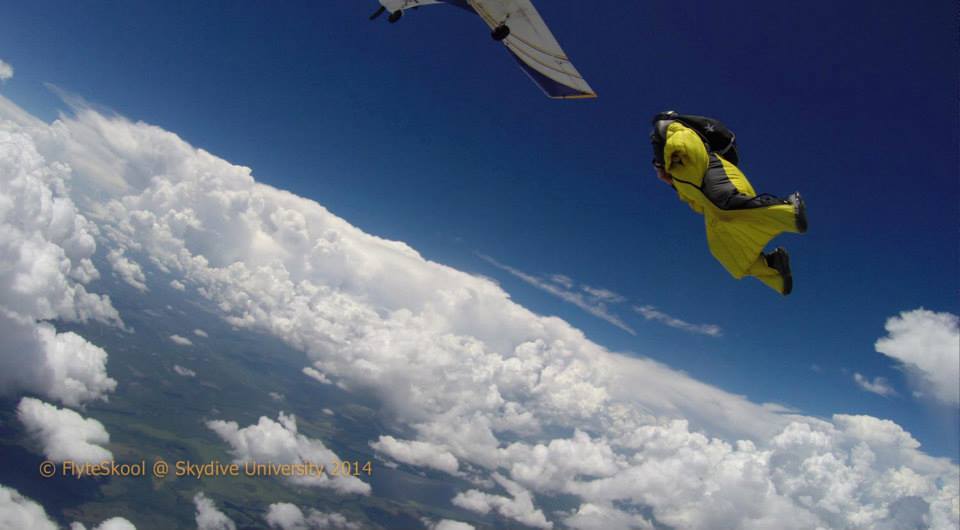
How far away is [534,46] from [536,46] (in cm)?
5

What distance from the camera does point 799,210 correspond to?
11.2 feet

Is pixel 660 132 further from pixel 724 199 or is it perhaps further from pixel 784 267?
pixel 784 267

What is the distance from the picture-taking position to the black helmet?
14.6 ft

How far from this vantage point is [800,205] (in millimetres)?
3436

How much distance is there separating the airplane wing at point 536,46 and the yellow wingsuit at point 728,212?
4962 mm

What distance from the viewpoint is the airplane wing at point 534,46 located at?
8789mm

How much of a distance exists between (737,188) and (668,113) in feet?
4.09

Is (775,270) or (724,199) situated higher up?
(724,199)

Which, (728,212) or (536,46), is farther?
(536,46)

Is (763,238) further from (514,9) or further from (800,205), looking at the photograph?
(514,9)

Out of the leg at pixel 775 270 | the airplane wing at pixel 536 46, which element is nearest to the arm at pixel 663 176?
the leg at pixel 775 270

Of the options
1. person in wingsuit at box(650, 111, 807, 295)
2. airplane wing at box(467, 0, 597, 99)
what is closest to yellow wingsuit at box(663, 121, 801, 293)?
person in wingsuit at box(650, 111, 807, 295)

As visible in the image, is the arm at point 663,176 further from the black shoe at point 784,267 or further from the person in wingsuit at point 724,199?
the black shoe at point 784,267

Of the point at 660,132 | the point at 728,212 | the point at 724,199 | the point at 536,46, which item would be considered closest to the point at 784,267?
the point at 728,212
